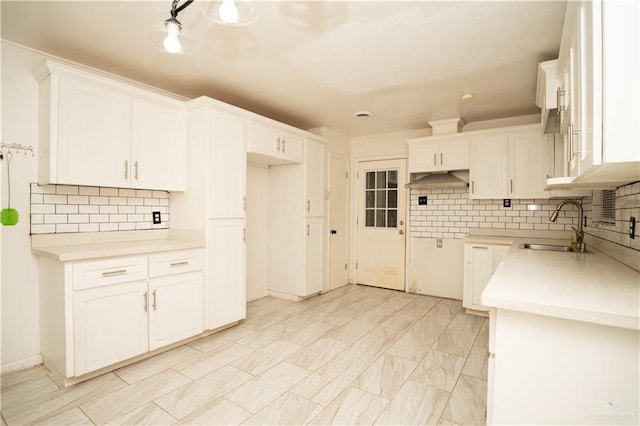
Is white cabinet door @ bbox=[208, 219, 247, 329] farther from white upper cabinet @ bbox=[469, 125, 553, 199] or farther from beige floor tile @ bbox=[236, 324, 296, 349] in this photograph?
white upper cabinet @ bbox=[469, 125, 553, 199]

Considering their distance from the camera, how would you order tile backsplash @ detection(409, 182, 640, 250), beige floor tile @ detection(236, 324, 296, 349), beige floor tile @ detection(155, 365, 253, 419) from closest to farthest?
beige floor tile @ detection(155, 365, 253, 419)
beige floor tile @ detection(236, 324, 296, 349)
tile backsplash @ detection(409, 182, 640, 250)

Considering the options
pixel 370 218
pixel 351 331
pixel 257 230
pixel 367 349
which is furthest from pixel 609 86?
pixel 370 218

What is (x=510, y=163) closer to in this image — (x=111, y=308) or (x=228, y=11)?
(x=228, y=11)

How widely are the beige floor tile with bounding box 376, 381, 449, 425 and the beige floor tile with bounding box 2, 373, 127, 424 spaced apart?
5.82ft

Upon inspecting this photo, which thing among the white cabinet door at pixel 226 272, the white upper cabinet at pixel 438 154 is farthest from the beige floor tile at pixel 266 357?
the white upper cabinet at pixel 438 154

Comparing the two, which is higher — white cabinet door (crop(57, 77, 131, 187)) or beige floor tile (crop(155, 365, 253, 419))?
white cabinet door (crop(57, 77, 131, 187))

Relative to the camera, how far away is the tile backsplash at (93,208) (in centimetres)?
248

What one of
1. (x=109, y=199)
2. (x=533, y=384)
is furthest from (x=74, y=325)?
(x=533, y=384)

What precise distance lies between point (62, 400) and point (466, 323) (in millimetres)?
3480

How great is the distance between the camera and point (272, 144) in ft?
12.0

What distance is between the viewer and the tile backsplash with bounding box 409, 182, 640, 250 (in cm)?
377

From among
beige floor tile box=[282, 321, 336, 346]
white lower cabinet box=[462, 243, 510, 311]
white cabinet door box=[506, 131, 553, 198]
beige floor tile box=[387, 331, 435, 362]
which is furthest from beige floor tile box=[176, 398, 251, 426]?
white cabinet door box=[506, 131, 553, 198]

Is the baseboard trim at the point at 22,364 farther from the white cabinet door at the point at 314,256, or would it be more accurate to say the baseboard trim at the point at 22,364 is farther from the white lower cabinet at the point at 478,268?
the white lower cabinet at the point at 478,268

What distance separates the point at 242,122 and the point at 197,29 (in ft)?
3.75
